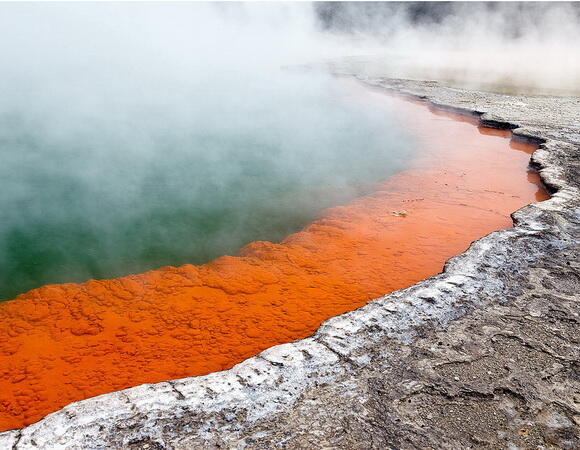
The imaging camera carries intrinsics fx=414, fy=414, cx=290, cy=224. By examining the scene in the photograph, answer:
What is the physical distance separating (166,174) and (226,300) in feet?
9.54

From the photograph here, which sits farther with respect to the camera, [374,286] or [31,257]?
[31,257]

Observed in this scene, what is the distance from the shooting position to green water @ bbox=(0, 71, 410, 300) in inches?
142

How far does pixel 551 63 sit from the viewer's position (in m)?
14.8

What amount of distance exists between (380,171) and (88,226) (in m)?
3.42

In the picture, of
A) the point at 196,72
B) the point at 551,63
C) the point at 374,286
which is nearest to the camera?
the point at 374,286

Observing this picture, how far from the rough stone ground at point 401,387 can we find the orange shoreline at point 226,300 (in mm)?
408

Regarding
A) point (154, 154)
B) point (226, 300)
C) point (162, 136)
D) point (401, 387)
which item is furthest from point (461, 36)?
point (401, 387)

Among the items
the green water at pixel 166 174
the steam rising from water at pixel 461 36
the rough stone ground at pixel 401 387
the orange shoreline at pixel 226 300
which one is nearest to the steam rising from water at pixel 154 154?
the green water at pixel 166 174

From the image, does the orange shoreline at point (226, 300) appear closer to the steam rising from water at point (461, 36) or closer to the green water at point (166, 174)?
the green water at point (166, 174)

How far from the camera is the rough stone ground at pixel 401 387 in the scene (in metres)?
1.56

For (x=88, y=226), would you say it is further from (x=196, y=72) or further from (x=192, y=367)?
(x=196, y=72)

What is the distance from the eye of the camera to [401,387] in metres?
1.77

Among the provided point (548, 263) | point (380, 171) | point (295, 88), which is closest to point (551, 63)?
point (295, 88)

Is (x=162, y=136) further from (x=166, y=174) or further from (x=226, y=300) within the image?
(x=226, y=300)
